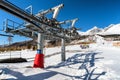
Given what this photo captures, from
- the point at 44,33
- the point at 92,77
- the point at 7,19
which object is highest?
the point at 7,19

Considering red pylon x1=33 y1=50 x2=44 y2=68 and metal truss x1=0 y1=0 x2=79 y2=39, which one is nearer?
metal truss x1=0 y1=0 x2=79 y2=39

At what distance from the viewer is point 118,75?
36.2 ft

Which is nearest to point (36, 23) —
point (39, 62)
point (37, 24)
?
point (37, 24)

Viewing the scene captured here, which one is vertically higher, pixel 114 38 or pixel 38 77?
pixel 114 38

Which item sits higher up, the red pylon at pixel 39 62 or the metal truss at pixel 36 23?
the metal truss at pixel 36 23

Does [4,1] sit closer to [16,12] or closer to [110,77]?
[16,12]

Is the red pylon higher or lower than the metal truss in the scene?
lower

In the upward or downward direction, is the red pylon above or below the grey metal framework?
below

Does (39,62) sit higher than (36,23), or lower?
lower

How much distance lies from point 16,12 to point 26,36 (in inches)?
358

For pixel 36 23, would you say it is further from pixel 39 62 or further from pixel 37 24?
pixel 39 62

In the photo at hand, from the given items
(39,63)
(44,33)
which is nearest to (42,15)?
(44,33)

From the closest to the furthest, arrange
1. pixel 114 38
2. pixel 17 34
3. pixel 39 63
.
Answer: pixel 39 63 → pixel 17 34 → pixel 114 38

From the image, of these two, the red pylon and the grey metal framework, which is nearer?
the grey metal framework
